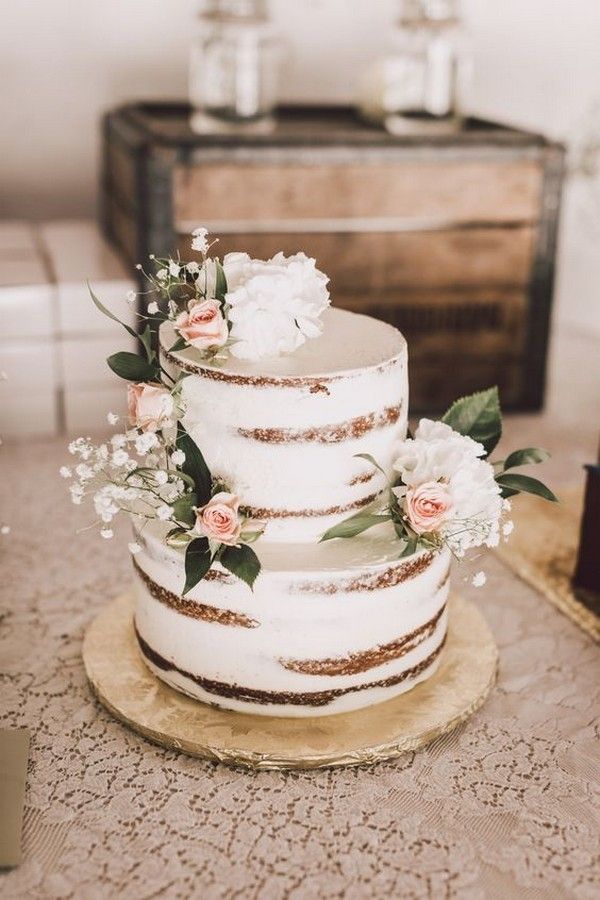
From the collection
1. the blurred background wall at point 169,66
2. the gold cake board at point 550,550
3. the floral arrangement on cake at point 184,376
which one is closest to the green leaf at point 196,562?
the floral arrangement on cake at point 184,376

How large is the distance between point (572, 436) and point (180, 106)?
5.86ft

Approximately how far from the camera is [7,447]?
3045 millimetres

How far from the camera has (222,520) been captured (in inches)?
60.9

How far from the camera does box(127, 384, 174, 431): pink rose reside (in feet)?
5.21

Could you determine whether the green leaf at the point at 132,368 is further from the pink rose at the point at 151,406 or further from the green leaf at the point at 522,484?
the green leaf at the point at 522,484

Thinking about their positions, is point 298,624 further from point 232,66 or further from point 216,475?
point 232,66

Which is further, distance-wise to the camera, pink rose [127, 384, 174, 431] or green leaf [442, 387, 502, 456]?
green leaf [442, 387, 502, 456]

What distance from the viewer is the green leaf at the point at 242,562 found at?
1546 millimetres

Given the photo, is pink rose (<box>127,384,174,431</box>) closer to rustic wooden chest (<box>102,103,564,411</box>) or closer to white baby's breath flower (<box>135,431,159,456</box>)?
white baby's breath flower (<box>135,431,159,456</box>)

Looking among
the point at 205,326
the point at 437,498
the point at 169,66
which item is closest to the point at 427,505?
the point at 437,498

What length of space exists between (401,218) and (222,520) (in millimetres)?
1821

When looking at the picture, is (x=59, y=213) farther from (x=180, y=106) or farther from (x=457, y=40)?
(x=457, y=40)

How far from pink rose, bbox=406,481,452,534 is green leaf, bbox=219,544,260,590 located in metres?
0.25

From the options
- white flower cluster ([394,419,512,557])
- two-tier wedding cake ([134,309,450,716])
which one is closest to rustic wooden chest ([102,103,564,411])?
two-tier wedding cake ([134,309,450,716])
